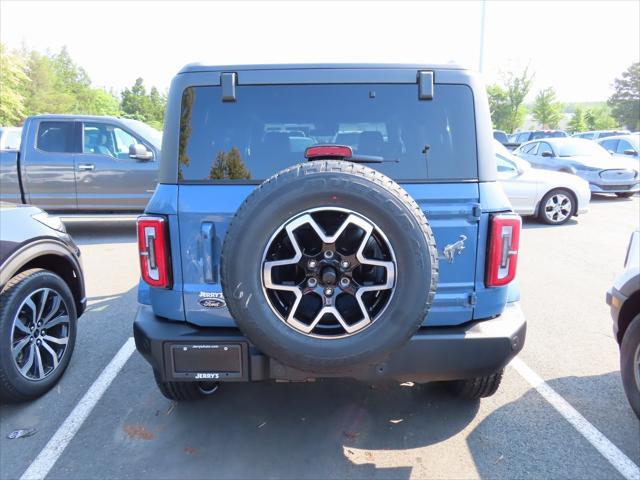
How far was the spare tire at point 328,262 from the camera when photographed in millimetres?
2080

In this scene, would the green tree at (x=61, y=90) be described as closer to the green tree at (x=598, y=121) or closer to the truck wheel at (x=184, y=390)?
the truck wheel at (x=184, y=390)

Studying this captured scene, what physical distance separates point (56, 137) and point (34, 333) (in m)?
6.37

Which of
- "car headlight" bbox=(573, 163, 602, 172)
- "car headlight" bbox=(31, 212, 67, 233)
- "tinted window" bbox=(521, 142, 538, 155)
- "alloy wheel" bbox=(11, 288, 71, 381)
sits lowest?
"alloy wheel" bbox=(11, 288, 71, 381)

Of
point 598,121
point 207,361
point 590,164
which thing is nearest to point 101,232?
point 207,361

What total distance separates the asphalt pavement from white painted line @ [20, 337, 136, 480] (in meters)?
0.01

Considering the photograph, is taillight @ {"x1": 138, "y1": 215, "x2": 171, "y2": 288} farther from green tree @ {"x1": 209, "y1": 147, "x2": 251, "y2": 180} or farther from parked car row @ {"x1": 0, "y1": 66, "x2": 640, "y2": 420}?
green tree @ {"x1": 209, "y1": 147, "x2": 251, "y2": 180}

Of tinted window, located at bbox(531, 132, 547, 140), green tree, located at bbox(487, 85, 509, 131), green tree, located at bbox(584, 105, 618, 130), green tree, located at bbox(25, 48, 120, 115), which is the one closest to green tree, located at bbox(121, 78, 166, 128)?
green tree, located at bbox(25, 48, 120, 115)

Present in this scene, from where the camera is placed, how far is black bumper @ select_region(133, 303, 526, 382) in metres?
2.35

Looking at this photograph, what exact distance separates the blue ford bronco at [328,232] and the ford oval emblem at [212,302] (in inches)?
0.4

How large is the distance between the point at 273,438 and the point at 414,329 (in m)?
1.25

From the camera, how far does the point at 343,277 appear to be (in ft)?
7.06

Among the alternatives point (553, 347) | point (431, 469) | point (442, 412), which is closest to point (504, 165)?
point (553, 347)

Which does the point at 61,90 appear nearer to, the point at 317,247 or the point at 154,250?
the point at 154,250

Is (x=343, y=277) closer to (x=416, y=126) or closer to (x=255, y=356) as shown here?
(x=255, y=356)
